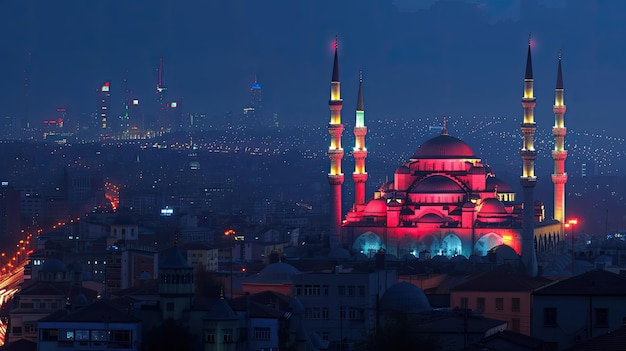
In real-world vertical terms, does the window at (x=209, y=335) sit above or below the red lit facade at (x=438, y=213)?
below

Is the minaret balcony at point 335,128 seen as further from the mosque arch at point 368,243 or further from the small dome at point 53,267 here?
the small dome at point 53,267

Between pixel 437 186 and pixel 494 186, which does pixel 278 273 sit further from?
pixel 494 186

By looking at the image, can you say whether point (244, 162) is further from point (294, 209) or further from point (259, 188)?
point (294, 209)

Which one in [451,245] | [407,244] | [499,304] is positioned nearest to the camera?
[499,304]

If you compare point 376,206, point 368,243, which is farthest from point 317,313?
point 376,206

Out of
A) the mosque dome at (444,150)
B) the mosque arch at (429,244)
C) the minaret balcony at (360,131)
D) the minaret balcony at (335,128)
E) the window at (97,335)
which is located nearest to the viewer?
the window at (97,335)

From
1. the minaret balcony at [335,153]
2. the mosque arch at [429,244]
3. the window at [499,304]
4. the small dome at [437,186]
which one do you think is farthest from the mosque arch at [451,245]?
the window at [499,304]
